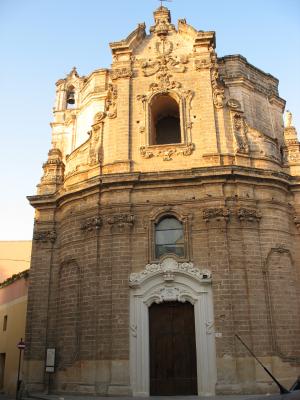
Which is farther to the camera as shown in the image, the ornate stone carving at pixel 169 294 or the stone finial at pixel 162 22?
the stone finial at pixel 162 22

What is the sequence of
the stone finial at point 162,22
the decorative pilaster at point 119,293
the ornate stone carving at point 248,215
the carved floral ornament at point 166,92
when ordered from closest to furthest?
the decorative pilaster at point 119,293
the ornate stone carving at point 248,215
the carved floral ornament at point 166,92
the stone finial at point 162,22

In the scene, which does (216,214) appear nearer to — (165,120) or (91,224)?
(91,224)

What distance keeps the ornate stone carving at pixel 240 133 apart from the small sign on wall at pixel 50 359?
10.0 metres

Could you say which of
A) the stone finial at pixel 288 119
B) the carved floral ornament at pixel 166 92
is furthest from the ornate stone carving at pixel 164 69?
the stone finial at pixel 288 119

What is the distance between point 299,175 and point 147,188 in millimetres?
6094

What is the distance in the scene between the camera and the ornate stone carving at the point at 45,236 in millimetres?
18469

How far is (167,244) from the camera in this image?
16.2m

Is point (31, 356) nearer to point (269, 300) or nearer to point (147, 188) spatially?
point (147, 188)

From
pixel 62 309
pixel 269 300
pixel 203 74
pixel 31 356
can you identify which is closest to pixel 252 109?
pixel 203 74

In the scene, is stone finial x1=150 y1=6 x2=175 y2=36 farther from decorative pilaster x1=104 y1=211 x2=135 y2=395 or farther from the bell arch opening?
decorative pilaster x1=104 y1=211 x2=135 y2=395

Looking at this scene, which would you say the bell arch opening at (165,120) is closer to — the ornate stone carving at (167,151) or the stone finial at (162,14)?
the ornate stone carving at (167,151)

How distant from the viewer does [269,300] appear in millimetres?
15266

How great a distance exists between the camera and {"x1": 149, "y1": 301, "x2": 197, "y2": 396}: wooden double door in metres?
14.5

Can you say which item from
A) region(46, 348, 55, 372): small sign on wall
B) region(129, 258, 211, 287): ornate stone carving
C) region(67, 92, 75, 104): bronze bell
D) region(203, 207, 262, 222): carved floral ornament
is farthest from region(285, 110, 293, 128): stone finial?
region(46, 348, 55, 372): small sign on wall
